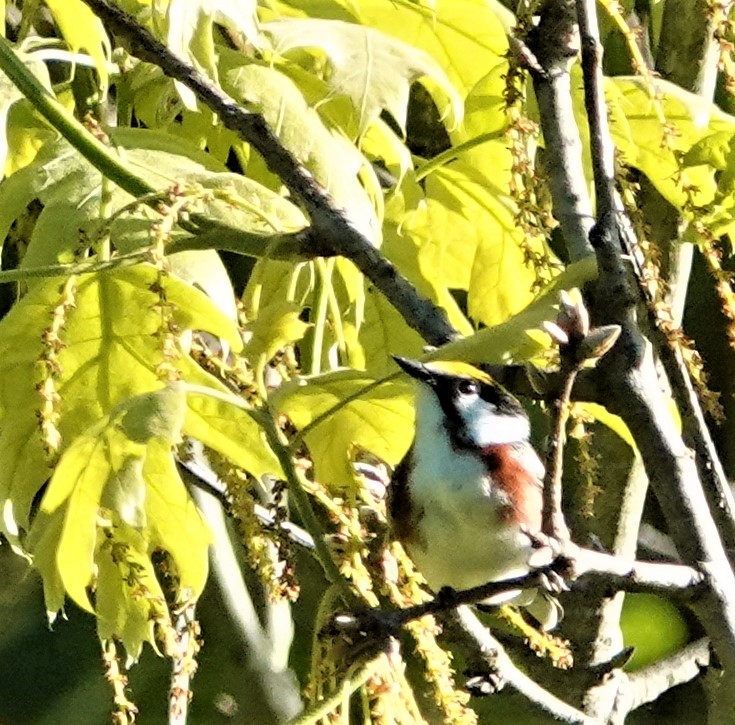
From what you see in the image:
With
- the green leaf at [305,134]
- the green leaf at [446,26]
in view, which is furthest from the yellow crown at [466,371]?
the green leaf at [446,26]

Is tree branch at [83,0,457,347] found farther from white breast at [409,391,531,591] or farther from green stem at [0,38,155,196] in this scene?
white breast at [409,391,531,591]

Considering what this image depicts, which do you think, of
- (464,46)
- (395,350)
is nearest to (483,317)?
(395,350)

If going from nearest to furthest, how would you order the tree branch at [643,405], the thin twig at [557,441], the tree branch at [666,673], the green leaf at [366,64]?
the thin twig at [557,441] < the tree branch at [643,405] < the green leaf at [366,64] < the tree branch at [666,673]

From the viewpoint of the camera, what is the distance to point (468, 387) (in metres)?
0.92

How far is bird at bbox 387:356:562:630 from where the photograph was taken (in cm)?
81

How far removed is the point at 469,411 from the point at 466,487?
0.29 ft

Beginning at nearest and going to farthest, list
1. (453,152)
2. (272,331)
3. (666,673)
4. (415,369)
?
(272,331) < (415,369) < (453,152) < (666,673)

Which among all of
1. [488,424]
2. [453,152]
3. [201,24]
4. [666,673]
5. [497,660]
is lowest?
[666,673]

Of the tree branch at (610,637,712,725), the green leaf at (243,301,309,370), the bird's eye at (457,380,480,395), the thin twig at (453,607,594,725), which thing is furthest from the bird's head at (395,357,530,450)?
the tree branch at (610,637,712,725)

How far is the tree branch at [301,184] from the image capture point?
27.4 inches

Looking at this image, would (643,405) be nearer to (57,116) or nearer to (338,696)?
(338,696)

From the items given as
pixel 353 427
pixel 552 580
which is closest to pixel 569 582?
pixel 552 580

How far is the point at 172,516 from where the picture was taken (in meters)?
0.78

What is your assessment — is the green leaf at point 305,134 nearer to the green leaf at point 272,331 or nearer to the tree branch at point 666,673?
the green leaf at point 272,331
